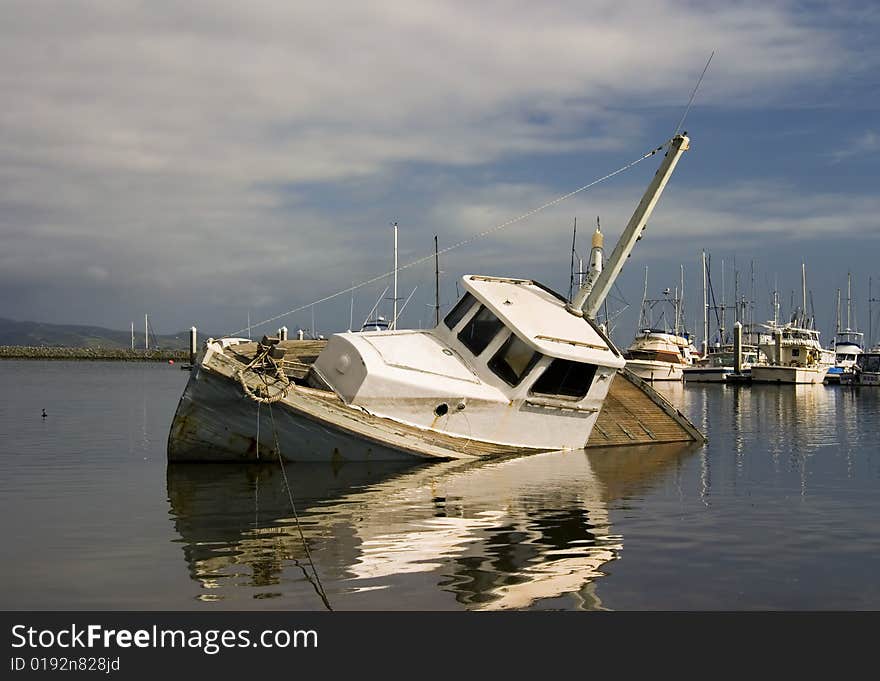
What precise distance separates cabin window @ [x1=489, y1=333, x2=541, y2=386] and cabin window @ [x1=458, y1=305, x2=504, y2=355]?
0.46 metres

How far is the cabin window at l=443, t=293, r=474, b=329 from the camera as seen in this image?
25231mm

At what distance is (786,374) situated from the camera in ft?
299

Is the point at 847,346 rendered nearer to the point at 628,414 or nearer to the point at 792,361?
the point at 792,361

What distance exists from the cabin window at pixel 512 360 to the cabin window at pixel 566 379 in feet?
1.74

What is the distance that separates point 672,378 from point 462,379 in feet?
250

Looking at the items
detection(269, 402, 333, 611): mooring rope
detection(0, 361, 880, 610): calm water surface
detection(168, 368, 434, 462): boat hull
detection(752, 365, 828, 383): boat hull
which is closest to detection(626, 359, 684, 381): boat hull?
detection(752, 365, 828, 383): boat hull

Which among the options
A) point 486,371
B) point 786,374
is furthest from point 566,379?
point 786,374

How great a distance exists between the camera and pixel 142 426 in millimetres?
36156

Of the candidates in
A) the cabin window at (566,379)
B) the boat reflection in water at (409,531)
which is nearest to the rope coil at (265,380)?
the boat reflection in water at (409,531)

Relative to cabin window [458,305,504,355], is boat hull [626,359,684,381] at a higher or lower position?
lower

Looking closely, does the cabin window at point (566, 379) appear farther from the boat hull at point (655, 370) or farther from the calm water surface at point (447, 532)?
the boat hull at point (655, 370)

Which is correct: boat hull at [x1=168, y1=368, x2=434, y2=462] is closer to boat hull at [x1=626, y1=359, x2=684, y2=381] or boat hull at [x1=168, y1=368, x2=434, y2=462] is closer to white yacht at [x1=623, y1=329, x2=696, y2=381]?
white yacht at [x1=623, y1=329, x2=696, y2=381]
